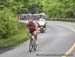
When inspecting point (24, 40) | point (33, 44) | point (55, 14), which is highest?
point (33, 44)

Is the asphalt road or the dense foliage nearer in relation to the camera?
the asphalt road

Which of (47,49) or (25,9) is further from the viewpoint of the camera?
(25,9)

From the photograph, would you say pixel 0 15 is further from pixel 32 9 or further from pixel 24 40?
pixel 32 9

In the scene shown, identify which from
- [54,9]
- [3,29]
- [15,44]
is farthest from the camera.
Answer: [54,9]

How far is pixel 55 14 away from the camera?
294ft

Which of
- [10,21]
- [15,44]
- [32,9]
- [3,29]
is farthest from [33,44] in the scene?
[32,9]

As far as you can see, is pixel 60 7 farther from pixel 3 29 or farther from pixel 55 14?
pixel 3 29

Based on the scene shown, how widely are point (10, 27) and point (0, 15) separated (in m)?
1.23

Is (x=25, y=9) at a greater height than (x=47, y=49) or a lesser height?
lesser

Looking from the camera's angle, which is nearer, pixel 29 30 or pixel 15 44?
pixel 29 30

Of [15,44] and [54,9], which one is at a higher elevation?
[15,44]

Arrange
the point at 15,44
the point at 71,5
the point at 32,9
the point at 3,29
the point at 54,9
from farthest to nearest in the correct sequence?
the point at 54,9
the point at 32,9
the point at 71,5
the point at 3,29
the point at 15,44

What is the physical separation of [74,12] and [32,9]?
37.5ft

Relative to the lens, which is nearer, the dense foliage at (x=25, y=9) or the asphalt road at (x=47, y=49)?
the asphalt road at (x=47, y=49)
